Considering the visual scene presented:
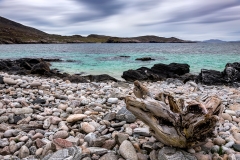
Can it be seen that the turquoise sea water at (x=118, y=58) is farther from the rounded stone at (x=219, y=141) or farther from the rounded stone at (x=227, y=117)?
the rounded stone at (x=219, y=141)

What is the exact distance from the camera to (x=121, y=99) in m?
7.73

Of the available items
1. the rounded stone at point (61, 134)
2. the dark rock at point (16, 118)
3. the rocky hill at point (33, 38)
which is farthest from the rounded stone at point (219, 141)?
the rocky hill at point (33, 38)

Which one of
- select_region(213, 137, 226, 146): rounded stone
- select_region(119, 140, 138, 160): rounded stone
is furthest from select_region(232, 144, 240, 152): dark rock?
select_region(119, 140, 138, 160): rounded stone

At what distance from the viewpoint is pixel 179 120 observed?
3.75 meters

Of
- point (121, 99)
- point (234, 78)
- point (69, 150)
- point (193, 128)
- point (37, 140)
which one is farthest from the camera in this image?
point (234, 78)

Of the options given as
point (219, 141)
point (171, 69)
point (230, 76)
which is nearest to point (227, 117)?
point (219, 141)

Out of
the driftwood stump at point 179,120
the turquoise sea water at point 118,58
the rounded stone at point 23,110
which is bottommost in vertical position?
the turquoise sea water at point 118,58

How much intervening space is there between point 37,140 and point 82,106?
2.42 m

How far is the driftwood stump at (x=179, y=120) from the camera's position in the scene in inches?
139

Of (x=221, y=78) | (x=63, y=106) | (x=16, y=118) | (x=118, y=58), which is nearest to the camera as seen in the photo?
(x=16, y=118)

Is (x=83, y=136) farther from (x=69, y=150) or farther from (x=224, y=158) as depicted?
(x=224, y=158)

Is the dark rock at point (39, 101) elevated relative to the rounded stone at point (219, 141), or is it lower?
lower

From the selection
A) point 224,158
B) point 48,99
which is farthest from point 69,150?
point 48,99

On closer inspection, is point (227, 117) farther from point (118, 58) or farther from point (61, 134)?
point (118, 58)
